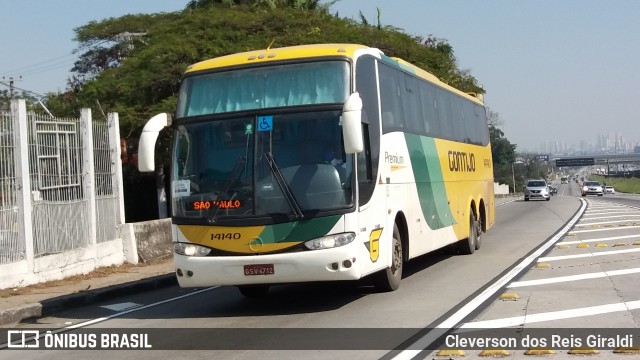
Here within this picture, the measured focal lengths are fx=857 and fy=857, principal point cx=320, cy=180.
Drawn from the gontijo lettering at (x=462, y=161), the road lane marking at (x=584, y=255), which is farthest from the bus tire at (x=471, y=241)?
the road lane marking at (x=584, y=255)

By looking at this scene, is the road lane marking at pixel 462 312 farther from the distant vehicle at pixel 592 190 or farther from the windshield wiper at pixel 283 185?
the distant vehicle at pixel 592 190

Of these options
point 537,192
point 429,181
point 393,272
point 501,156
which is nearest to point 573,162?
point 501,156

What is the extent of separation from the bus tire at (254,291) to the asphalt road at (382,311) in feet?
0.50

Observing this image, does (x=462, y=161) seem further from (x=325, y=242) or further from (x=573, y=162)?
(x=573, y=162)

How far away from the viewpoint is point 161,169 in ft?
98.3

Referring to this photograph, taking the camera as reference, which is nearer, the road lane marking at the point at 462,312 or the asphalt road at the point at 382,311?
the road lane marking at the point at 462,312

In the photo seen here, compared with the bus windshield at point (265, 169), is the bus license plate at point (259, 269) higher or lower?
lower

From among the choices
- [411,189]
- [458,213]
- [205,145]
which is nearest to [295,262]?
[205,145]

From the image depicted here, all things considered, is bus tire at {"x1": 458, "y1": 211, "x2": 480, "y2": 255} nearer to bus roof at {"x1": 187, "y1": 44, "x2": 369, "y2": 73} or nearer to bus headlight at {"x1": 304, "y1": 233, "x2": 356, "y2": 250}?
bus roof at {"x1": 187, "y1": 44, "x2": 369, "y2": 73}

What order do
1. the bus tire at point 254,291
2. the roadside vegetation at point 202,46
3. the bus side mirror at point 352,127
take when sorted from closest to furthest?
the bus side mirror at point 352,127 → the bus tire at point 254,291 → the roadside vegetation at point 202,46

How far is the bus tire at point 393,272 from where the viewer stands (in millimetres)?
12312

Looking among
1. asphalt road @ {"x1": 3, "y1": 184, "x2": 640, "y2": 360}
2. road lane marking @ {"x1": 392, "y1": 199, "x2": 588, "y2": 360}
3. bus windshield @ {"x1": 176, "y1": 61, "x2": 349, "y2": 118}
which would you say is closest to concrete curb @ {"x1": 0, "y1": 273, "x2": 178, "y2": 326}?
asphalt road @ {"x1": 3, "y1": 184, "x2": 640, "y2": 360}

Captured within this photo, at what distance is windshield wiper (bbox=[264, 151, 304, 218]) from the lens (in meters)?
10.6

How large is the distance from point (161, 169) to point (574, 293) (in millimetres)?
20516
